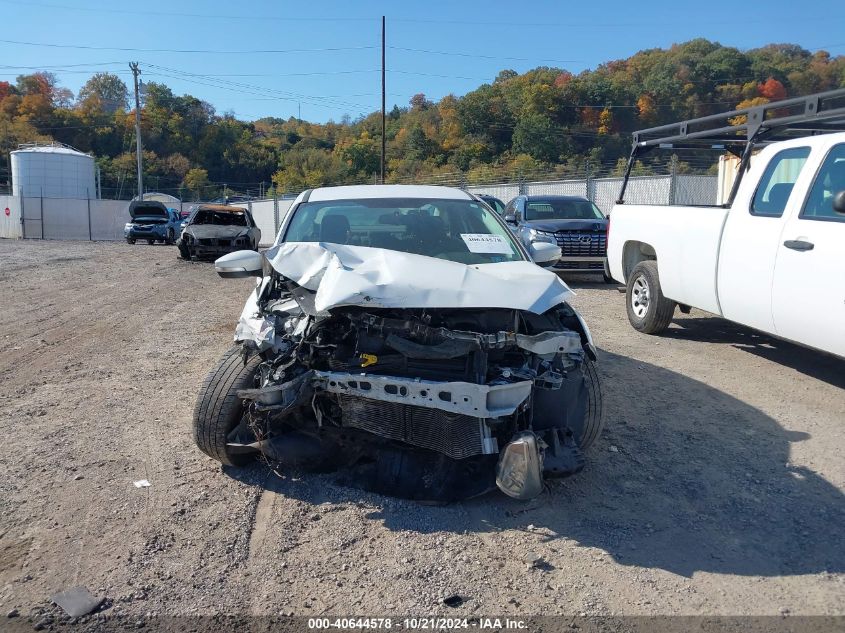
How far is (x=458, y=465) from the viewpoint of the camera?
151 inches

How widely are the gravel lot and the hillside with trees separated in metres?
23.9

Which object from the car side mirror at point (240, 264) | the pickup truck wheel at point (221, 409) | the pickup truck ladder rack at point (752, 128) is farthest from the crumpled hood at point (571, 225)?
the pickup truck wheel at point (221, 409)

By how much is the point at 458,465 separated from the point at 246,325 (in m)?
1.44

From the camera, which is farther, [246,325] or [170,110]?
[170,110]

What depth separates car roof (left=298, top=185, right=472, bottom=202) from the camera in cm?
541

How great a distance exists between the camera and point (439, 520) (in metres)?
3.64

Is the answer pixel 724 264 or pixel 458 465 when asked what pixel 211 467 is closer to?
pixel 458 465

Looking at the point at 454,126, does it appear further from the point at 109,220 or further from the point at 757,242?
the point at 757,242

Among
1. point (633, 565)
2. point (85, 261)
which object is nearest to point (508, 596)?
point (633, 565)

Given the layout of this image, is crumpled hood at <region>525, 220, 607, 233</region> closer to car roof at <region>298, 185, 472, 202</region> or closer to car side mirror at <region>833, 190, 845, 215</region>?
car roof at <region>298, 185, 472, 202</region>

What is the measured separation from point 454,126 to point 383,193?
5560cm

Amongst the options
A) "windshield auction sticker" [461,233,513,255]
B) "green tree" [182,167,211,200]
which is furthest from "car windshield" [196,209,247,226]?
"green tree" [182,167,211,200]

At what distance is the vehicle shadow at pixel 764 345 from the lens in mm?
6590

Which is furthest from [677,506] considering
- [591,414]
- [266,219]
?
[266,219]
